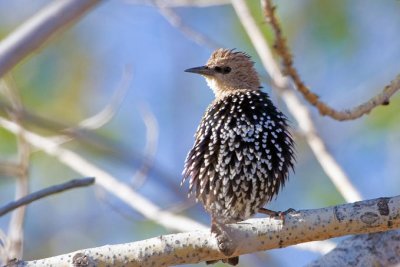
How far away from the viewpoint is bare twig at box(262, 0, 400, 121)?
506 cm

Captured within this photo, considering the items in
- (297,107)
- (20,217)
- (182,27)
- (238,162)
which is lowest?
(20,217)

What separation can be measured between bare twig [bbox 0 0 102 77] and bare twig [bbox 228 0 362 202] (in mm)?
2689

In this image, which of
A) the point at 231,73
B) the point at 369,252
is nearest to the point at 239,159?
the point at 369,252

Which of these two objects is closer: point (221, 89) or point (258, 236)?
point (258, 236)

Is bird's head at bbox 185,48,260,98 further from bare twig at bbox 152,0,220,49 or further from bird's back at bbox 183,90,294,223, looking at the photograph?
bird's back at bbox 183,90,294,223

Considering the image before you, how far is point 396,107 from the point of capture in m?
8.88

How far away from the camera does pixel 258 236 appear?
4105mm

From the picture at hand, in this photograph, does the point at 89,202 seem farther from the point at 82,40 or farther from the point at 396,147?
the point at 396,147

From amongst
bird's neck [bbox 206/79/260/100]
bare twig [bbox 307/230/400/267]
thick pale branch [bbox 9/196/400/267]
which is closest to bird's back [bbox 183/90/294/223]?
bird's neck [bbox 206/79/260/100]

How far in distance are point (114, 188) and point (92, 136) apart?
121 centimetres

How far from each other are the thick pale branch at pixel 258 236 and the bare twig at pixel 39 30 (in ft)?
3.24

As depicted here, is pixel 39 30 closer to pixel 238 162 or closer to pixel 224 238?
pixel 224 238

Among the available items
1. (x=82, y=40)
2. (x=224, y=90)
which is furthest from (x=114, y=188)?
(x=82, y=40)

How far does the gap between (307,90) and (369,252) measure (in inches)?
42.4
